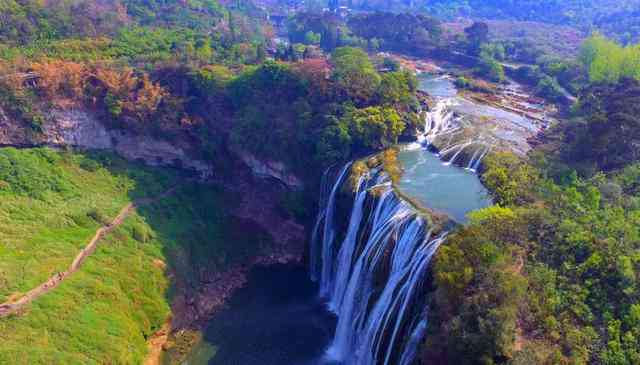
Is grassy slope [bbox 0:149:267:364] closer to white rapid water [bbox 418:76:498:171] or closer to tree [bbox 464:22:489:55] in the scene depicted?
white rapid water [bbox 418:76:498:171]

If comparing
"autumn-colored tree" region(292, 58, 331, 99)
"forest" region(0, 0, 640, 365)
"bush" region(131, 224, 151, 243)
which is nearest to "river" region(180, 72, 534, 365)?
"forest" region(0, 0, 640, 365)

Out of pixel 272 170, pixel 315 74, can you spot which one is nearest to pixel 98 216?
A: pixel 272 170

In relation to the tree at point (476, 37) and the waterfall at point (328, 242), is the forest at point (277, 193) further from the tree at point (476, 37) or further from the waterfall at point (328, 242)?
the tree at point (476, 37)

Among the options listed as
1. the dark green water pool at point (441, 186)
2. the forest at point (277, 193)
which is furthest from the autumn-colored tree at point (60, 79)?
the dark green water pool at point (441, 186)

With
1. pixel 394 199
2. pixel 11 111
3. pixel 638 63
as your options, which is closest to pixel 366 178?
pixel 394 199

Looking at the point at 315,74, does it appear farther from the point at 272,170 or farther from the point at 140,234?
the point at 140,234

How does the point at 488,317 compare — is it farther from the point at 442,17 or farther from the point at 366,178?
the point at 442,17

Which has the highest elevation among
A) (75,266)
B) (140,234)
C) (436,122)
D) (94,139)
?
(436,122)
